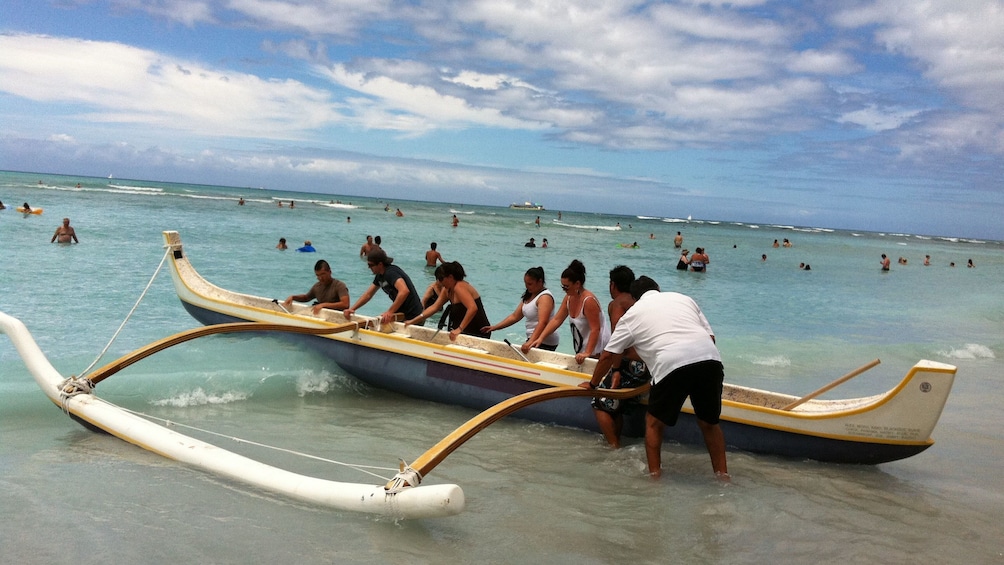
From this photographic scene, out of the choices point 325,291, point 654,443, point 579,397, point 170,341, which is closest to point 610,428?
point 579,397

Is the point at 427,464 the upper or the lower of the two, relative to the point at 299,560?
upper

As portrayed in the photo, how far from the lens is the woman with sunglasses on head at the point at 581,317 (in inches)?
257

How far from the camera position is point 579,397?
643 centimetres

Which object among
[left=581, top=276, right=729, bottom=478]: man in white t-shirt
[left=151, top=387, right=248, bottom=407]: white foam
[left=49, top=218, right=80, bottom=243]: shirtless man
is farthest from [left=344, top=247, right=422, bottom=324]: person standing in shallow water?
[left=49, top=218, right=80, bottom=243]: shirtless man

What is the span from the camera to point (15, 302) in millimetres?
11945

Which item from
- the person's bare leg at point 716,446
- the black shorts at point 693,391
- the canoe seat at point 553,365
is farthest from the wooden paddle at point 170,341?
the person's bare leg at point 716,446

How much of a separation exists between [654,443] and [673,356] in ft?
2.78

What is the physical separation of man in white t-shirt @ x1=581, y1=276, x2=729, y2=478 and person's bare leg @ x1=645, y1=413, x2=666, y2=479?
0.01 meters

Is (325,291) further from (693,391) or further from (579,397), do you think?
(693,391)

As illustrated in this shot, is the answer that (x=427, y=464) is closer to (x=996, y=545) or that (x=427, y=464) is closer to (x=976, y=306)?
(x=996, y=545)

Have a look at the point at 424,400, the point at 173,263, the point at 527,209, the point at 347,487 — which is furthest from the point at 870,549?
the point at 527,209

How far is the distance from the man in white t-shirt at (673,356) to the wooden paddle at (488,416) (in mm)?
383

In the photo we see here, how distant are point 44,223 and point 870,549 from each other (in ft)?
99.5

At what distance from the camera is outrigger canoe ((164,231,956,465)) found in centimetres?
548
